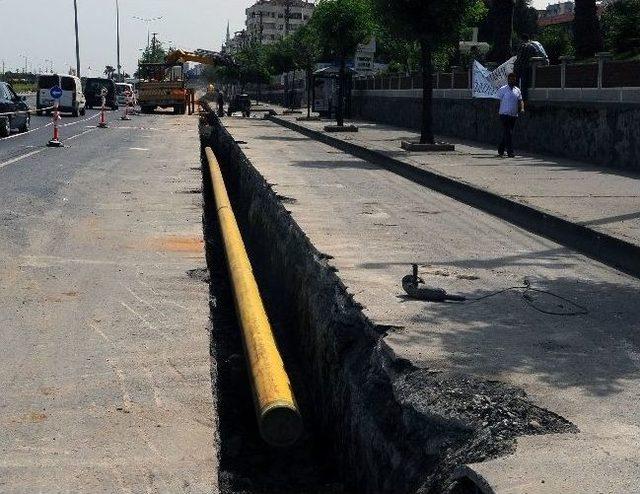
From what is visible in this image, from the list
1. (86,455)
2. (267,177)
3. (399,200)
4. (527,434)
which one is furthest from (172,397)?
(267,177)

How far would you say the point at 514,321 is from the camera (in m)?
6.45

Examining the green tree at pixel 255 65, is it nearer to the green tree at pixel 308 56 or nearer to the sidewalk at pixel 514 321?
the green tree at pixel 308 56

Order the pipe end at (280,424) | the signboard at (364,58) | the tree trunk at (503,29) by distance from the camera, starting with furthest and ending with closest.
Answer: the signboard at (364,58), the tree trunk at (503,29), the pipe end at (280,424)

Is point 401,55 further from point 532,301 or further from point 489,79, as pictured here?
point 532,301

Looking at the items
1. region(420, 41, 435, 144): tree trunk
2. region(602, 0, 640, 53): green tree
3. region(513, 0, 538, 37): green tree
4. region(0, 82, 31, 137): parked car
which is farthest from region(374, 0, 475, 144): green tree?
region(513, 0, 538, 37): green tree

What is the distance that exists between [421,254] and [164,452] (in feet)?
16.9

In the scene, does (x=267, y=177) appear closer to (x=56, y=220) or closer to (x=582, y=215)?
(x=56, y=220)

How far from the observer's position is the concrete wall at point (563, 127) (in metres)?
18.2

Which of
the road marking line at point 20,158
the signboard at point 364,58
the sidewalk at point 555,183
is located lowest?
the road marking line at point 20,158

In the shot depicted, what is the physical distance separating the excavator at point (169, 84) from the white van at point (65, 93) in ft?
18.5

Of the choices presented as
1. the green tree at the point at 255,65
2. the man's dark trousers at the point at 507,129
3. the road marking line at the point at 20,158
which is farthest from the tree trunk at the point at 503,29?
the green tree at the point at 255,65

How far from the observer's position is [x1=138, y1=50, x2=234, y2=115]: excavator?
193ft

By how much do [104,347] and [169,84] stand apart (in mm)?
54153

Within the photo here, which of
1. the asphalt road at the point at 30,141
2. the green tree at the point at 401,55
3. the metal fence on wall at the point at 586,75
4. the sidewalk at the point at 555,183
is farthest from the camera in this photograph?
the green tree at the point at 401,55
